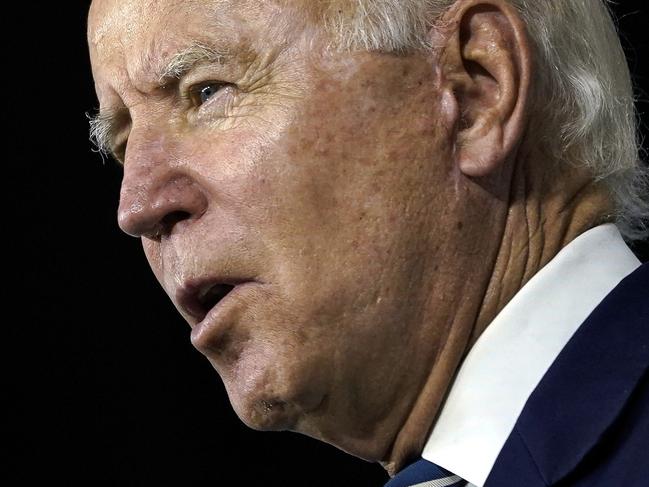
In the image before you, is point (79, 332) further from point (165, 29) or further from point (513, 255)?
point (513, 255)

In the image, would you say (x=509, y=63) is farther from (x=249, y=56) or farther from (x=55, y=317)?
(x=55, y=317)

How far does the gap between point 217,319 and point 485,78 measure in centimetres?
45

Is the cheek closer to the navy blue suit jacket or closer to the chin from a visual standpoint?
the chin

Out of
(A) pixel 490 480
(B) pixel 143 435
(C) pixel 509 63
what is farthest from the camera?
(B) pixel 143 435

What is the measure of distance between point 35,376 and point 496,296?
141 cm

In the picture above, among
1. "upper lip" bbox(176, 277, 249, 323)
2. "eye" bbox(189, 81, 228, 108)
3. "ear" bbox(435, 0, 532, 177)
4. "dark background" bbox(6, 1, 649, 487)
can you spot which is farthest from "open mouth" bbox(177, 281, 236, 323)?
"dark background" bbox(6, 1, 649, 487)

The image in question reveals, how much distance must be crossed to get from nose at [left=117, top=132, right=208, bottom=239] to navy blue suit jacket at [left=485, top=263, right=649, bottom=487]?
1.57ft

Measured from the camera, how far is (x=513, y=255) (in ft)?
5.04

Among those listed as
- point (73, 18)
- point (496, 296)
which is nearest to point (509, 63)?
point (496, 296)

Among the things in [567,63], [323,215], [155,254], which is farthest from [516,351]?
[155,254]

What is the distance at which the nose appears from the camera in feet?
5.03

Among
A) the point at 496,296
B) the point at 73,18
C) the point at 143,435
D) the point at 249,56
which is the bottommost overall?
the point at 143,435

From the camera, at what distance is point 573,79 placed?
159 centimetres

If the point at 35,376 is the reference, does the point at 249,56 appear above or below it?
above
